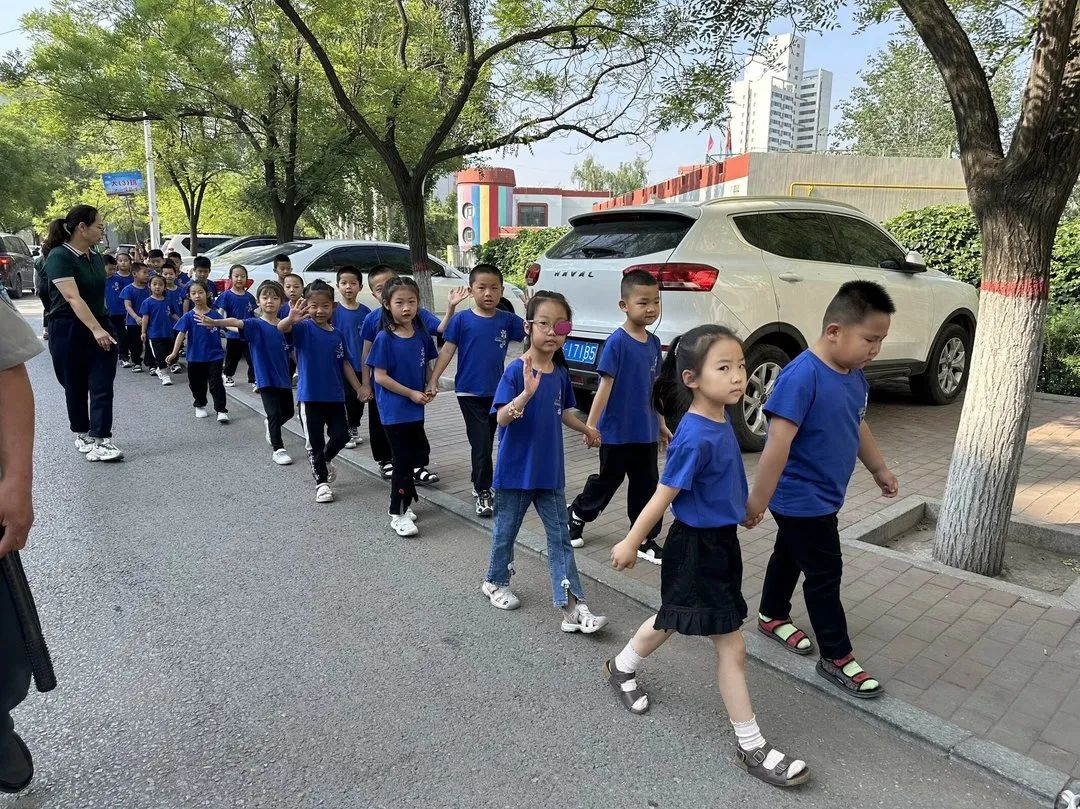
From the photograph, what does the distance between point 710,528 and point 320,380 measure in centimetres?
349

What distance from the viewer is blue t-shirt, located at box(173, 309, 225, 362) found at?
7527mm

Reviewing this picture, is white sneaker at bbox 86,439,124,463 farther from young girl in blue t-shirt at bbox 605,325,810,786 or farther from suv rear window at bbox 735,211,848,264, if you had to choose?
suv rear window at bbox 735,211,848,264

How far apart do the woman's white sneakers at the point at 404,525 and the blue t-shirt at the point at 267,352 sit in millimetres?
1970

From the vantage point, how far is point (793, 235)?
630 cm

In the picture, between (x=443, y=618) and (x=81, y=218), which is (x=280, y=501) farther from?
(x=81, y=218)

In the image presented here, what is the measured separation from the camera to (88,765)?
247 cm

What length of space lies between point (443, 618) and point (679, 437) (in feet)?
5.40

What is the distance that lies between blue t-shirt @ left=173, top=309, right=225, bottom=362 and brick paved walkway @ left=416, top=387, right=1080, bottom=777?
3.46m

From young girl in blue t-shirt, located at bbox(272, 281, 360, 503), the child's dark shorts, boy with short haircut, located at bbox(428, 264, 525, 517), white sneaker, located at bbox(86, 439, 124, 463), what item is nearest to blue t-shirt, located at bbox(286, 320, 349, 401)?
young girl in blue t-shirt, located at bbox(272, 281, 360, 503)

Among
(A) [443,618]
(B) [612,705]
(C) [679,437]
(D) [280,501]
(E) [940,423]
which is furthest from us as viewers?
(E) [940,423]

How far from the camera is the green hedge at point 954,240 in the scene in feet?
30.2

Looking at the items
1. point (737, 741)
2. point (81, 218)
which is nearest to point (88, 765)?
point (737, 741)

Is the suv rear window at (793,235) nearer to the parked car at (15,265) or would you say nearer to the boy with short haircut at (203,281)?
the boy with short haircut at (203,281)

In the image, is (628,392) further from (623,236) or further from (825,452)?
(623,236)
